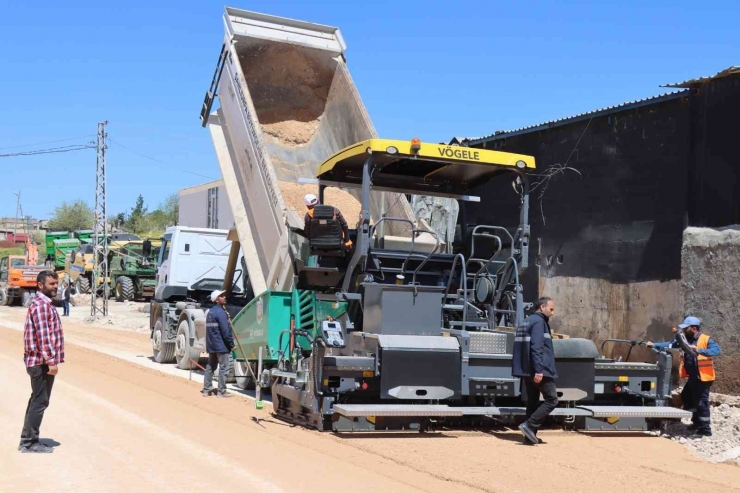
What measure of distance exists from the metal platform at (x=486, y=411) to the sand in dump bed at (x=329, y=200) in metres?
3.03

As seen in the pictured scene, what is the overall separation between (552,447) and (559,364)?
984mm

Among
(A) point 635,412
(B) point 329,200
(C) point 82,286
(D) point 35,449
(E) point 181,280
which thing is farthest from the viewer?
(C) point 82,286

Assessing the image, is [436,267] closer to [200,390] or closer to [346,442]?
[346,442]

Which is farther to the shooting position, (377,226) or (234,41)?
(234,41)

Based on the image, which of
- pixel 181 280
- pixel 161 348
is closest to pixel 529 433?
pixel 161 348

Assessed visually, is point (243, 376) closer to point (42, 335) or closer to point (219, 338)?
point (219, 338)

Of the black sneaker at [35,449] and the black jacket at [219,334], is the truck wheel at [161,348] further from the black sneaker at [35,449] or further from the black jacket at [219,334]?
the black sneaker at [35,449]

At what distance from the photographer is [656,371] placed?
9141 mm

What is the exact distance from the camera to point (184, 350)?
562 inches

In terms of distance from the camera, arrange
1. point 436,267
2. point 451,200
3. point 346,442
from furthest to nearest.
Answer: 1. point 451,200
2. point 436,267
3. point 346,442

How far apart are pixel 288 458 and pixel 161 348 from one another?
8.96 metres

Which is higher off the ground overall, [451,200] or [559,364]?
[451,200]

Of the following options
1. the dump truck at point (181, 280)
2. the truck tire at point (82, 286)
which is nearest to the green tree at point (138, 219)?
the truck tire at point (82, 286)

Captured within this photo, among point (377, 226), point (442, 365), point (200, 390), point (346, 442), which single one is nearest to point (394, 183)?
point (377, 226)
